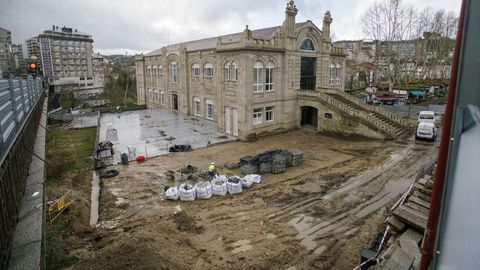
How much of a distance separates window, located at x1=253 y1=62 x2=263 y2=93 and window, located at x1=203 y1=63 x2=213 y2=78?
6.81 meters

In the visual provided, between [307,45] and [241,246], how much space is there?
22734 millimetres

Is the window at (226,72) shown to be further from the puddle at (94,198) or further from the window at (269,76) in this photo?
the puddle at (94,198)

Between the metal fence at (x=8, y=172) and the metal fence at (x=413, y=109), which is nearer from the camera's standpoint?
the metal fence at (x=8, y=172)

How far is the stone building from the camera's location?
91.8 meters

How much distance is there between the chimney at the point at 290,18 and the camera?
24.6 metres

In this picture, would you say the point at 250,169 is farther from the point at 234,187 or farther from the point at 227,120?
the point at 227,120

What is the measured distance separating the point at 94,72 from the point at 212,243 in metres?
112

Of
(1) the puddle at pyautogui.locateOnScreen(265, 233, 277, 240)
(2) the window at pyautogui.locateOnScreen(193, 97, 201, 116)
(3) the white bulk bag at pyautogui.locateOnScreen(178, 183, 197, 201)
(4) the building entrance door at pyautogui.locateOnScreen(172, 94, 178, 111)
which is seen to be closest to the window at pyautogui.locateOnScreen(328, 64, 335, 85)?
(2) the window at pyautogui.locateOnScreen(193, 97, 201, 116)

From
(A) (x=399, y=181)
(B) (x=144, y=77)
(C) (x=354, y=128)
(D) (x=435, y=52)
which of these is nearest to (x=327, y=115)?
(C) (x=354, y=128)

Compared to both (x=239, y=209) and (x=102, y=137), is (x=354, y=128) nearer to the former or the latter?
(x=239, y=209)

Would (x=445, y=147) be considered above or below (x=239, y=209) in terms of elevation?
above

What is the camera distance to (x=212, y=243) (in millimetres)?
9586

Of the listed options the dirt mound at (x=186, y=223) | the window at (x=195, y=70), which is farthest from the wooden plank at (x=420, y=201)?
the window at (x=195, y=70)

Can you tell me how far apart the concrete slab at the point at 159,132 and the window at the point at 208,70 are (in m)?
4.89
